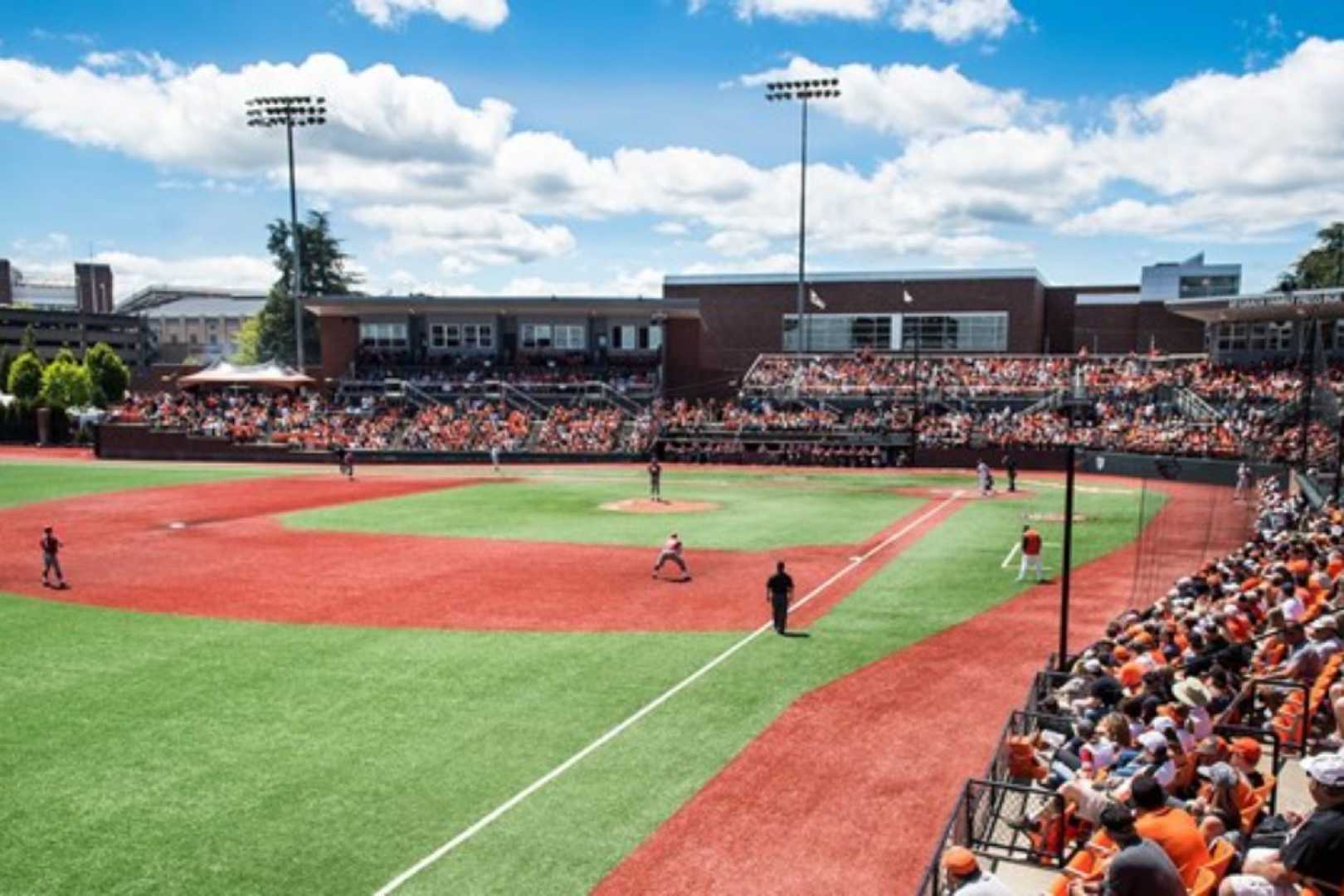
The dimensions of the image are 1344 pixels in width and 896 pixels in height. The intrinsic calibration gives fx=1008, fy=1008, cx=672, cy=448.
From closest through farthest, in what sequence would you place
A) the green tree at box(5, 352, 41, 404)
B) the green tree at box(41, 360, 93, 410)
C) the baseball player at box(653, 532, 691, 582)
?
the baseball player at box(653, 532, 691, 582), the green tree at box(5, 352, 41, 404), the green tree at box(41, 360, 93, 410)

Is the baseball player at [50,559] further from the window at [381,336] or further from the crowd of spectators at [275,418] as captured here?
the window at [381,336]

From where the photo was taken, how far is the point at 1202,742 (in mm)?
8531

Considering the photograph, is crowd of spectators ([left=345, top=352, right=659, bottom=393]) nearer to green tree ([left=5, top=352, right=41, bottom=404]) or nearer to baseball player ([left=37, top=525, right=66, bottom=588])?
green tree ([left=5, top=352, right=41, bottom=404])

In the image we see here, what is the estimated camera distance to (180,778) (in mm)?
11789

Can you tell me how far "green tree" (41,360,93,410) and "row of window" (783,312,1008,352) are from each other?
52.8 metres

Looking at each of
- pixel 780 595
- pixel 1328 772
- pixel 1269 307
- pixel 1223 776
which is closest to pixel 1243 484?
pixel 1269 307

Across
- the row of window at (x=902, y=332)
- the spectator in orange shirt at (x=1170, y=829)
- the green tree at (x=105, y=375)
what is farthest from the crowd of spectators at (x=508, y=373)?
the spectator in orange shirt at (x=1170, y=829)

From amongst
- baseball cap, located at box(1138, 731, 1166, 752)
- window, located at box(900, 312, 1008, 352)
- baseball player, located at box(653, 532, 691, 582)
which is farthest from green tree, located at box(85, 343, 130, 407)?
baseball cap, located at box(1138, 731, 1166, 752)

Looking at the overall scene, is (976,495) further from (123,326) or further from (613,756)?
(123,326)

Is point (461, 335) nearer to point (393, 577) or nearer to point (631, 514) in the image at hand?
point (631, 514)

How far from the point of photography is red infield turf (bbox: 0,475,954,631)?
20.0 meters

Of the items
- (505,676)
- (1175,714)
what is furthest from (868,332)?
(1175,714)

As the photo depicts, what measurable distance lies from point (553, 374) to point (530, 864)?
58.7 m

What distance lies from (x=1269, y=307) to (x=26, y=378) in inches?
3151
